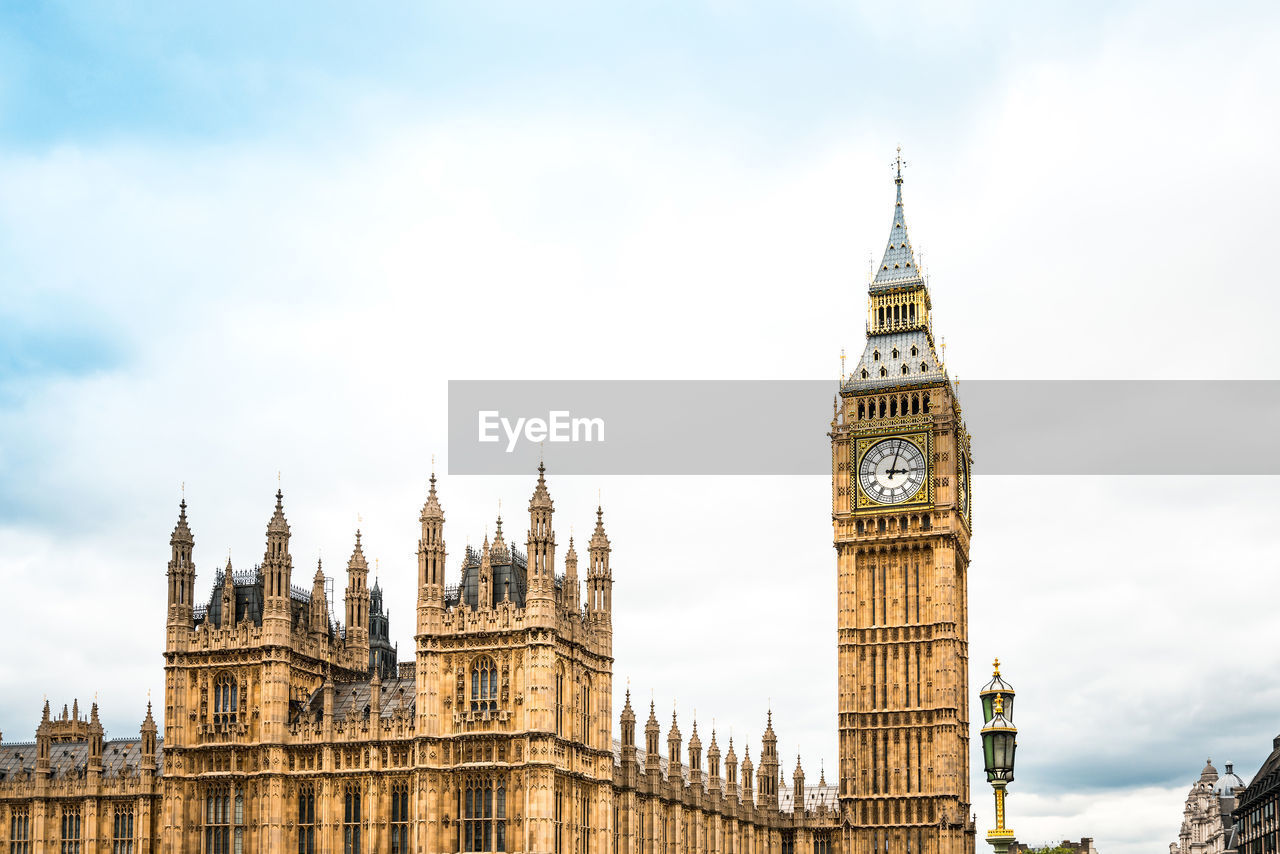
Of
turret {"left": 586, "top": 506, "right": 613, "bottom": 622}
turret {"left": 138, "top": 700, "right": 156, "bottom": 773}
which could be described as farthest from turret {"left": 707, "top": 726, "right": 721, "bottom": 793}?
turret {"left": 138, "top": 700, "right": 156, "bottom": 773}

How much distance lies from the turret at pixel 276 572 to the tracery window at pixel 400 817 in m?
12.4

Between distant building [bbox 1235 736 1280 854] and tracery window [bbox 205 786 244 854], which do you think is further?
distant building [bbox 1235 736 1280 854]

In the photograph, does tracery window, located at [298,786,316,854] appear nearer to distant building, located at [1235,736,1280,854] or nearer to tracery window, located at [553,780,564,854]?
tracery window, located at [553,780,564,854]

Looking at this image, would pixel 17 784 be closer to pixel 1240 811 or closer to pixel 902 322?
pixel 902 322

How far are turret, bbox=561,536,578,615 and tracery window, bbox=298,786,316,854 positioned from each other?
59.0 feet

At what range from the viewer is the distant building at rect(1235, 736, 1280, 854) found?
530 feet

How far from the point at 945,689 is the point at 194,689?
206 feet

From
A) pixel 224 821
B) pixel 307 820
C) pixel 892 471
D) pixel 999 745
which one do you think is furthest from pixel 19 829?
pixel 999 745

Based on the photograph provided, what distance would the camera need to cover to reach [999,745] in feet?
121

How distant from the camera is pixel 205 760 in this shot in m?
97.4

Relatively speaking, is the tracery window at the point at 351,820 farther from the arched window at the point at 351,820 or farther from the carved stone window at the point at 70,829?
the carved stone window at the point at 70,829

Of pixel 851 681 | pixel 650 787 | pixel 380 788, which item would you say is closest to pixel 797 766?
pixel 851 681

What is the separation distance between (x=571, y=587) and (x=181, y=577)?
937 inches

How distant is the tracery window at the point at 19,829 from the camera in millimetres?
106312
